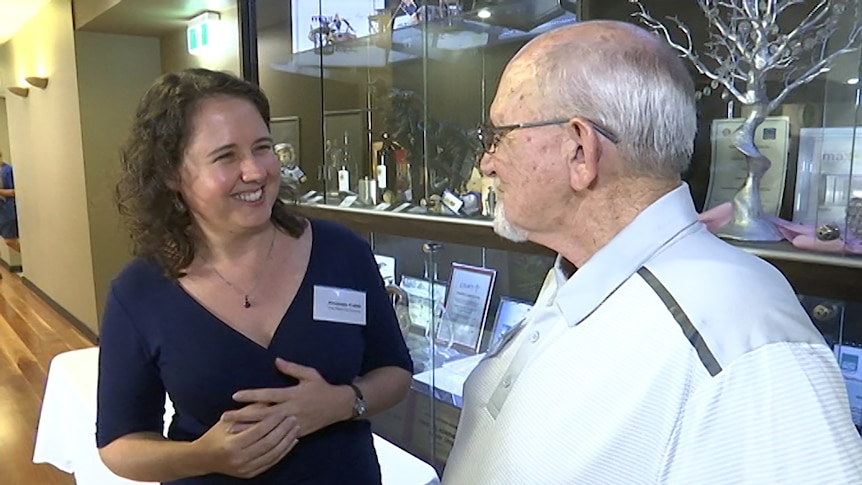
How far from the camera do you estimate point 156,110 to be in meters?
1.06

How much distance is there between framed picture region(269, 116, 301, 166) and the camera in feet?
9.70

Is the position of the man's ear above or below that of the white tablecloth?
above

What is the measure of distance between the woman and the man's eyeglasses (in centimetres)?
41

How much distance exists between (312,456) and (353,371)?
0.52ft

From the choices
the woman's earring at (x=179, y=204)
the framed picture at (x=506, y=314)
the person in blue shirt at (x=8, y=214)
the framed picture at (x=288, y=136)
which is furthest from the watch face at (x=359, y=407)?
the person in blue shirt at (x=8, y=214)

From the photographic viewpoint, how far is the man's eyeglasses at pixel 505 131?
2.36 feet

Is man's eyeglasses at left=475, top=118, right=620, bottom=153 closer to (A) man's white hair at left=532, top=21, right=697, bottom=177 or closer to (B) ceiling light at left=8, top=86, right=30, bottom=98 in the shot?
(A) man's white hair at left=532, top=21, right=697, bottom=177

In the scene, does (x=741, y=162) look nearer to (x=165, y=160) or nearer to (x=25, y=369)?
(x=165, y=160)

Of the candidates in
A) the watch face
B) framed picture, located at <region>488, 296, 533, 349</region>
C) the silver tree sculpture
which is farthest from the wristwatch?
framed picture, located at <region>488, 296, 533, 349</region>

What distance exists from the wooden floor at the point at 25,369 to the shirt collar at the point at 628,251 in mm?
2902

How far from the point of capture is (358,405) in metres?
1.12

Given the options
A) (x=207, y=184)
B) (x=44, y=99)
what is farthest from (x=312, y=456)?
(x=44, y=99)

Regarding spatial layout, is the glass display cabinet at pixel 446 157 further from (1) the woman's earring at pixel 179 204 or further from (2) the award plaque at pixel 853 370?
(1) the woman's earring at pixel 179 204

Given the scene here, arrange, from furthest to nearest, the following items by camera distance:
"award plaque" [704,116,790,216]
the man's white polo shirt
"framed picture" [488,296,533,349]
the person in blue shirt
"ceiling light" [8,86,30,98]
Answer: the person in blue shirt
"ceiling light" [8,86,30,98]
"framed picture" [488,296,533,349]
"award plaque" [704,116,790,216]
the man's white polo shirt
